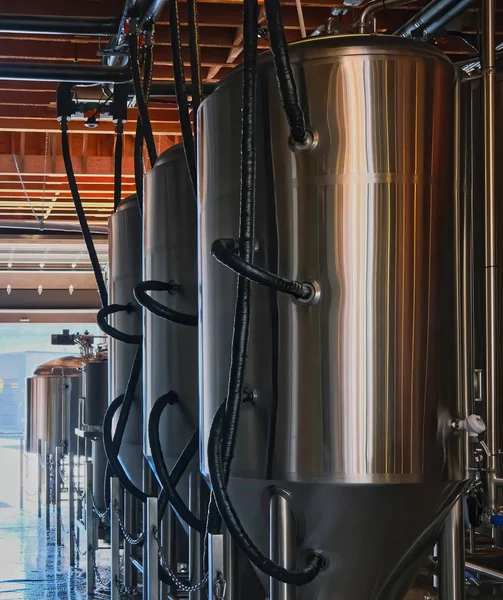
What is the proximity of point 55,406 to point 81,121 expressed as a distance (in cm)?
354

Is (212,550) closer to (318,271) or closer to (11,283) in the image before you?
(318,271)

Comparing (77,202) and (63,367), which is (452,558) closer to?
(77,202)

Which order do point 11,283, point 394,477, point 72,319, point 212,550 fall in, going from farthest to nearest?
point 72,319, point 11,283, point 212,550, point 394,477

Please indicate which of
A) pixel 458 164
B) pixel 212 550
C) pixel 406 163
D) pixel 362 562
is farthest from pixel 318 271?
pixel 212 550

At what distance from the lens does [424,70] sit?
5.25 feet

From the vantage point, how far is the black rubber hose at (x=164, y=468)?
91.1 inches

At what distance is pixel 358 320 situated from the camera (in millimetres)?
1517

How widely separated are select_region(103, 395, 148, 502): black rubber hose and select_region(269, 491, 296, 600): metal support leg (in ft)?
4.89

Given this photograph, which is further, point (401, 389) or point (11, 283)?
point (11, 283)

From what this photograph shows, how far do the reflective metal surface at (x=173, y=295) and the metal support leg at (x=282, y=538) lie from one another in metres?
0.84

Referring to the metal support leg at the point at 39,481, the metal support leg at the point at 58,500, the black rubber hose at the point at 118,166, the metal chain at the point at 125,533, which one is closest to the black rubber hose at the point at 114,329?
the black rubber hose at the point at 118,166

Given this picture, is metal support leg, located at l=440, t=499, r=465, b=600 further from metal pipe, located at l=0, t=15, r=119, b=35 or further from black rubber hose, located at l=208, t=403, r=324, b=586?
metal pipe, located at l=0, t=15, r=119, b=35

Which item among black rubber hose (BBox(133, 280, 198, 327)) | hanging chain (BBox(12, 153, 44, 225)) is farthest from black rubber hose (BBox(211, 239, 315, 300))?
hanging chain (BBox(12, 153, 44, 225))

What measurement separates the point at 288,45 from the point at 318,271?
0.44 metres
